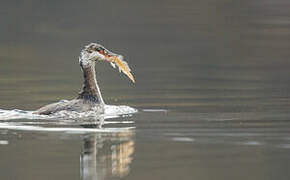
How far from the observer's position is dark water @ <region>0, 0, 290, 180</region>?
1375 cm

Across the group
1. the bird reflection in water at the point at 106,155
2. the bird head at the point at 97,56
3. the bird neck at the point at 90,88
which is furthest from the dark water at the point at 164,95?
the bird head at the point at 97,56

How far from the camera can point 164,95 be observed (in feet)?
68.2

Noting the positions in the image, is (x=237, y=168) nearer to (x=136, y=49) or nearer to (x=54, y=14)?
(x=136, y=49)

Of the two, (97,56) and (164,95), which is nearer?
(97,56)

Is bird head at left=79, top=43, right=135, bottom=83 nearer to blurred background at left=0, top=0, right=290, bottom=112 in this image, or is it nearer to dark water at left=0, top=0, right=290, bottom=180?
dark water at left=0, top=0, right=290, bottom=180

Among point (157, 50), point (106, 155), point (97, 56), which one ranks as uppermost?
point (157, 50)

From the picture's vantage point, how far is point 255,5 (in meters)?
57.0

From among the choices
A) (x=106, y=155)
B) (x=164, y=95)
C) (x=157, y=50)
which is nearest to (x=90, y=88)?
(x=164, y=95)

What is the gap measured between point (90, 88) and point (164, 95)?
7.01 feet

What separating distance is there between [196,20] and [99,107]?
2898 cm

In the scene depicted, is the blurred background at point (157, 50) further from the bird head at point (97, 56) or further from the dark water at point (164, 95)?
the bird head at point (97, 56)

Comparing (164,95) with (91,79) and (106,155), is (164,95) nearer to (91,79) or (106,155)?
(91,79)

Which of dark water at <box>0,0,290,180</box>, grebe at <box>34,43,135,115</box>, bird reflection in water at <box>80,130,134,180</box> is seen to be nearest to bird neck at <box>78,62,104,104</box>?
grebe at <box>34,43,135,115</box>

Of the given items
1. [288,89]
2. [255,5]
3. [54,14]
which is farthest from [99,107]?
[255,5]
